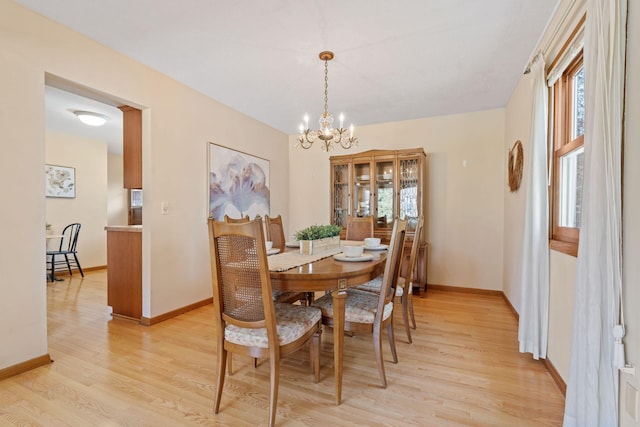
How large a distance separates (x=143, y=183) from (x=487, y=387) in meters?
3.25

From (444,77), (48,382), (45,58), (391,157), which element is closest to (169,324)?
(48,382)

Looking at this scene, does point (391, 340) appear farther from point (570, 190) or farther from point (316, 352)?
point (570, 190)

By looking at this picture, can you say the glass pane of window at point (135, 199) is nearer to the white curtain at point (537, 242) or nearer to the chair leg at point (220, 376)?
the chair leg at point (220, 376)

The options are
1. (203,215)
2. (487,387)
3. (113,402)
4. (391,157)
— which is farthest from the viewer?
(391,157)

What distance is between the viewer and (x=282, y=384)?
1.85m

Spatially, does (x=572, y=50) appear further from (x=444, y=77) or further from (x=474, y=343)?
(x=474, y=343)

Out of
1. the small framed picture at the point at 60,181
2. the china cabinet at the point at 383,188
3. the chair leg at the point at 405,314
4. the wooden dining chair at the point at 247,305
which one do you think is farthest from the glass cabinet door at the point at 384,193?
the small framed picture at the point at 60,181

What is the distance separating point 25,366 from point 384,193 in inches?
151

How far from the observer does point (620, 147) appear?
3.84ft

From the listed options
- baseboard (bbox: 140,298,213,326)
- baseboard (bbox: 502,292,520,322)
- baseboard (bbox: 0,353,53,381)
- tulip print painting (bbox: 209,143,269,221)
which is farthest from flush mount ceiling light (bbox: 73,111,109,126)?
baseboard (bbox: 502,292,520,322)

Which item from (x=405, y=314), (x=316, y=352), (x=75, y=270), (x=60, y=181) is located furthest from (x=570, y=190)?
(x=75, y=270)

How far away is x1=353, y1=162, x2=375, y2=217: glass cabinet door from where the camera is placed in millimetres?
4219

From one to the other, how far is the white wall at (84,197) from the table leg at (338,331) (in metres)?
5.52

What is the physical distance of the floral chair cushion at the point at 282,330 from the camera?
1528 millimetres
